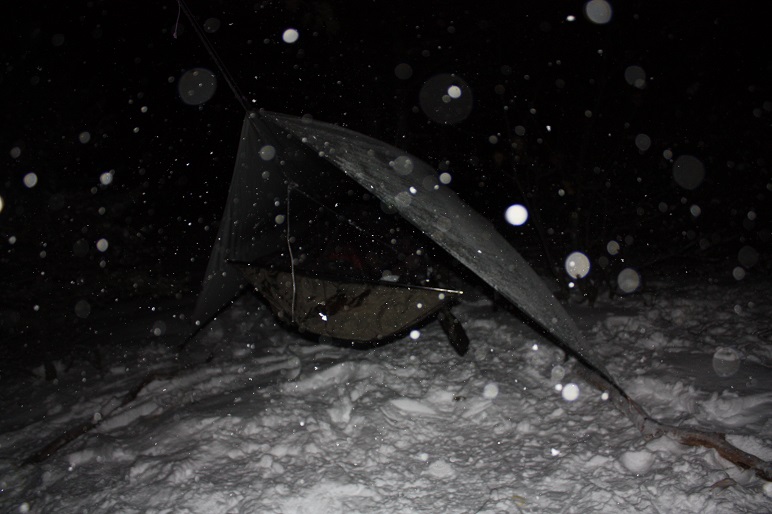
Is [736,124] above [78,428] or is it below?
below

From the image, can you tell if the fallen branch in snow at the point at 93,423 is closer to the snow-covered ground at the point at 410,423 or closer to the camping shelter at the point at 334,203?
the snow-covered ground at the point at 410,423

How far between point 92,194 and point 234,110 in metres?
3.80

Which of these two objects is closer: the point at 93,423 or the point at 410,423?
the point at 410,423

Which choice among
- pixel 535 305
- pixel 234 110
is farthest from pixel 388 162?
pixel 234 110

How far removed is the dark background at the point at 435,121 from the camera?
4.41 m

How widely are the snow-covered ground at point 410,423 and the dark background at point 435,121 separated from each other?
0.91 metres

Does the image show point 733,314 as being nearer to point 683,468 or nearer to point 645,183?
point 645,183

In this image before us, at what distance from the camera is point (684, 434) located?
241 cm

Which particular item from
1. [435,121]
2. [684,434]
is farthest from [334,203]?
[684,434]

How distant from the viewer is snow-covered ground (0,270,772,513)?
230 centimetres

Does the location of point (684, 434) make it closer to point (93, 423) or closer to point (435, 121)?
point (93, 423)

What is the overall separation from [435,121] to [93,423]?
5.05 m

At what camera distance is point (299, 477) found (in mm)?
2473

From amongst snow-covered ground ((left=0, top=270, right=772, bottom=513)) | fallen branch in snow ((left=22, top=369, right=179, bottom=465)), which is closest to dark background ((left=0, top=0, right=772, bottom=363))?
snow-covered ground ((left=0, top=270, right=772, bottom=513))
